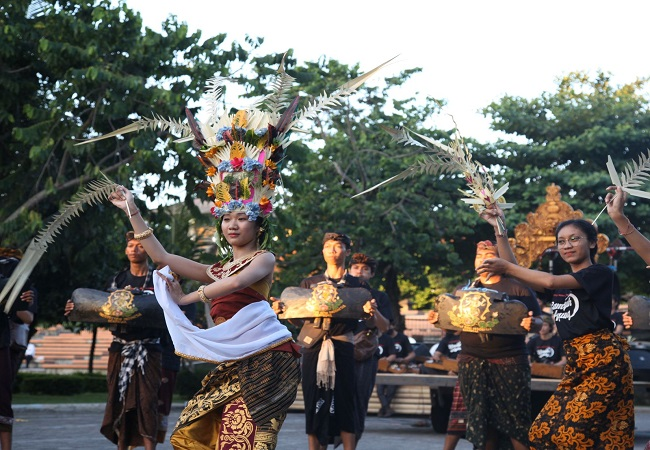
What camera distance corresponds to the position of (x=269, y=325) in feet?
19.7

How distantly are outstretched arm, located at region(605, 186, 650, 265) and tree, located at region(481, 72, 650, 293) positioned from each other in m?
23.3

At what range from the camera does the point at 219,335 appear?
230 inches

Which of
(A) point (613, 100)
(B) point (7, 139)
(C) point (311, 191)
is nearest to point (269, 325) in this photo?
(B) point (7, 139)

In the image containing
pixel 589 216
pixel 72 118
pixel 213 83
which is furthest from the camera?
pixel 589 216

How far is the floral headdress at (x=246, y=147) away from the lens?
6.16 metres

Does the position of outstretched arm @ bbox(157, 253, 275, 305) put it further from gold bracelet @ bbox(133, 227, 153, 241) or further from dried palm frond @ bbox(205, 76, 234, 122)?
dried palm frond @ bbox(205, 76, 234, 122)

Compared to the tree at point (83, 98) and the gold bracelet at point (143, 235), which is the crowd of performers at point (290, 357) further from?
the tree at point (83, 98)

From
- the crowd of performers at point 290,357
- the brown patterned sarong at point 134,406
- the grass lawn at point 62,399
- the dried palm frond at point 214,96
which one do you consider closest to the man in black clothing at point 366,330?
the crowd of performers at point 290,357

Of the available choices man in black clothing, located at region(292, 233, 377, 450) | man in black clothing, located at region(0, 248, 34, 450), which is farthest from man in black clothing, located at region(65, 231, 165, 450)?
man in black clothing, located at region(292, 233, 377, 450)

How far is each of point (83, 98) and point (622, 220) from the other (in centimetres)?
1294

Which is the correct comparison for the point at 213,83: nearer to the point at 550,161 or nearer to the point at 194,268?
the point at 194,268

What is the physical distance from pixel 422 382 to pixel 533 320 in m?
4.80

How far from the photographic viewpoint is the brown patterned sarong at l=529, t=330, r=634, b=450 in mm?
6613

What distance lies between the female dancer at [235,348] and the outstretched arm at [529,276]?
1169mm
